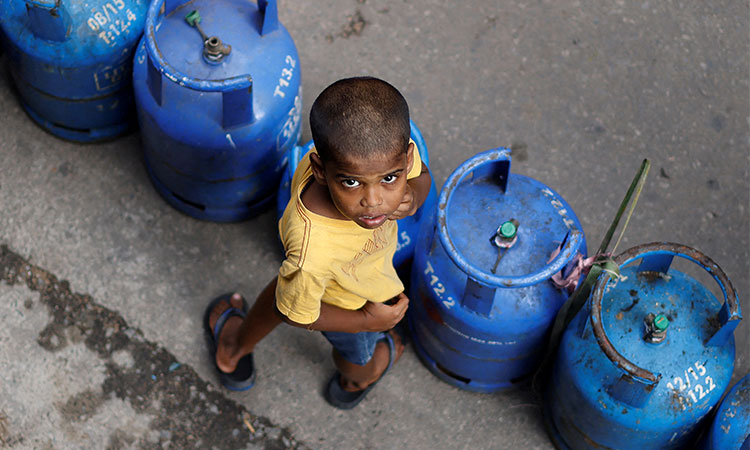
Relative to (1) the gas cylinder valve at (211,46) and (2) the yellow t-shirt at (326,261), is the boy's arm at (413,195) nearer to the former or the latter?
(2) the yellow t-shirt at (326,261)

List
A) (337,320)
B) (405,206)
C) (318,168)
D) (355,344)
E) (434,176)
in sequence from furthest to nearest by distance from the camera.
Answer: (434,176), (355,344), (337,320), (405,206), (318,168)

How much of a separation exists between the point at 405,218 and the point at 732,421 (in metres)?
1.07

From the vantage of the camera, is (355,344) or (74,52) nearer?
(355,344)

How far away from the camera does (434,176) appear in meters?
3.27

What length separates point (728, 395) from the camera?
2.43 meters

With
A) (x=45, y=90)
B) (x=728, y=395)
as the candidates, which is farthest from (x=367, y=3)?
(x=728, y=395)

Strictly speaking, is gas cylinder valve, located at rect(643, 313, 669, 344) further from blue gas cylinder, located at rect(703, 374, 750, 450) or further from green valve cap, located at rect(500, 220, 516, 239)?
green valve cap, located at rect(500, 220, 516, 239)

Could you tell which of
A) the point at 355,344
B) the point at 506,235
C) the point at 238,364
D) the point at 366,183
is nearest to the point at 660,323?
the point at 506,235

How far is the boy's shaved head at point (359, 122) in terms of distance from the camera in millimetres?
1811

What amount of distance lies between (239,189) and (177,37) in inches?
21.5

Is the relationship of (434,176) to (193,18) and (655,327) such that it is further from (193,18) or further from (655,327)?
(655,327)

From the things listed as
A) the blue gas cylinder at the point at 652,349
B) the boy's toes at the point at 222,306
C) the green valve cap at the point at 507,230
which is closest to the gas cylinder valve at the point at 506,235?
the green valve cap at the point at 507,230

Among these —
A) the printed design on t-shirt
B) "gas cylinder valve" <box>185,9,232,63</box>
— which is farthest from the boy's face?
"gas cylinder valve" <box>185,9,232,63</box>

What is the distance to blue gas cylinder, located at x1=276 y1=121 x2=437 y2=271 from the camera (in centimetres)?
270
